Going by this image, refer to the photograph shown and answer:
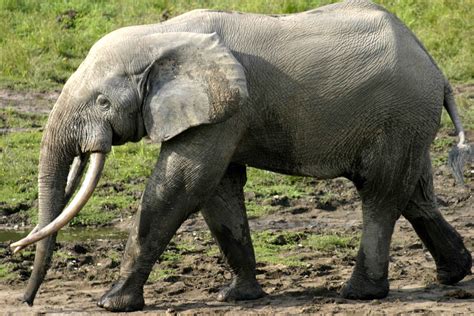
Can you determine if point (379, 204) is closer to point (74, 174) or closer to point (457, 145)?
point (457, 145)

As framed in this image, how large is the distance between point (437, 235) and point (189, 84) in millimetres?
2125

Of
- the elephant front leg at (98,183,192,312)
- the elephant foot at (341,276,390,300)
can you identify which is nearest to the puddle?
the elephant front leg at (98,183,192,312)

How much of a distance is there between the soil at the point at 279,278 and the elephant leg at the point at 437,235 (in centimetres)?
11

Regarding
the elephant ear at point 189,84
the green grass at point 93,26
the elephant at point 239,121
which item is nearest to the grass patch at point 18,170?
the green grass at point 93,26

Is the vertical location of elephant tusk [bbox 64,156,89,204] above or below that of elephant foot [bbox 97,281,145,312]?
above

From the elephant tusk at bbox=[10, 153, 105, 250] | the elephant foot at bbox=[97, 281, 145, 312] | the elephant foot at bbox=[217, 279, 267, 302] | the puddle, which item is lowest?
the puddle

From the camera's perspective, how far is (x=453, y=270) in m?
9.62

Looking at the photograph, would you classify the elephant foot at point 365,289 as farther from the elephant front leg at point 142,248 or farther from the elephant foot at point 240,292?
the elephant front leg at point 142,248

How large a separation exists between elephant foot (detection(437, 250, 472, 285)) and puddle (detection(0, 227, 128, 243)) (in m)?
2.94

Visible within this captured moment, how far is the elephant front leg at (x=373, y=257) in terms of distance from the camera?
919cm

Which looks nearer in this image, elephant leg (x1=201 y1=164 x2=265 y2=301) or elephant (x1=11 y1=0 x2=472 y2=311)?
elephant (x1=11 y1=0 x2=472 y2=311)

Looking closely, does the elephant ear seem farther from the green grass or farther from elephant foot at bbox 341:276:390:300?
the green grass

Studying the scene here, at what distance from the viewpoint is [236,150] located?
8805 mm

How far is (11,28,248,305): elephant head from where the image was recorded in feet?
27.8
